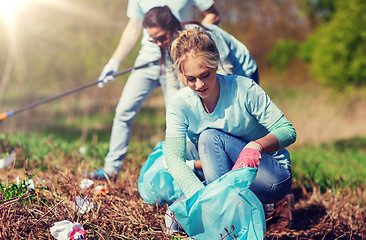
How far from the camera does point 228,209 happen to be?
179cm

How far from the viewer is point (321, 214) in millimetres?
2725

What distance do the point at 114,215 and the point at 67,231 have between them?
0.37 meters

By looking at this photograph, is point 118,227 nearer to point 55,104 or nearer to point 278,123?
point 278,123

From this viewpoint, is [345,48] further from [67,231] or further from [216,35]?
[67,231]

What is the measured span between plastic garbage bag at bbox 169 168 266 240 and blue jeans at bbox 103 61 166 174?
1.38 m

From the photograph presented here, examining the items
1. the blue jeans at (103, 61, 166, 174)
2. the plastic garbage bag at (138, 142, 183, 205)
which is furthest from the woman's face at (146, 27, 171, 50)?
the plastic garbage bag at (138, 142, 183, 205)

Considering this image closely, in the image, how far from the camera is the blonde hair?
1.92 metres

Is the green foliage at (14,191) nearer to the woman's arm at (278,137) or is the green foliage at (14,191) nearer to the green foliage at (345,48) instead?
the woman's arm at (278,137)

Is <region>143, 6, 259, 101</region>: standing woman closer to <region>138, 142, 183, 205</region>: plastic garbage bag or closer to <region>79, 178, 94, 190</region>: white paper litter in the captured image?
<region>138, 142, 183, 205</region>: plastic garbage bag

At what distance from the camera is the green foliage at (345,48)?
849 centimetres

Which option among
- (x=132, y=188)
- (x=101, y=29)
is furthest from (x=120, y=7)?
(x=132, y=188)

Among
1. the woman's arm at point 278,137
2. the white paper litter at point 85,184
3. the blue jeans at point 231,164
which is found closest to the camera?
the woman's arm at point 278,137

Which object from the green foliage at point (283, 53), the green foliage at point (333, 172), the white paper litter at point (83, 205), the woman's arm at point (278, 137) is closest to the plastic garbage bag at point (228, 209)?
the woman's arm at point (278, 137)

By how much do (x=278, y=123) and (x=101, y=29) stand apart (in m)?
7.46
